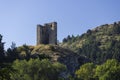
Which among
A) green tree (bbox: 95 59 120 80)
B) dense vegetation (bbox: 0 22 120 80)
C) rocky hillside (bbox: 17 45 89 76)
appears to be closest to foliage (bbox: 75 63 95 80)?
dense vegetation (bbox: 0 22 120 80)

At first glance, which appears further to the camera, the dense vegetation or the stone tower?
the stone tower

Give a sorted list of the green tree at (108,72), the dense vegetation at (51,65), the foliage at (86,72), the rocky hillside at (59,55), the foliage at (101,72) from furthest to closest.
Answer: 1. the rocky hillside at (59,55)
2. the foliage at (86,72)
3. the foliage at (101,72)
4. the green tree at (108,72)
5. the dense vegetation at (51,65)

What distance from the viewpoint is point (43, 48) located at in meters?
127

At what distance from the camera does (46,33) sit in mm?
137375

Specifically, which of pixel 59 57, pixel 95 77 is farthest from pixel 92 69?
pixel 59 57

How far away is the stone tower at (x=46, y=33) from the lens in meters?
134

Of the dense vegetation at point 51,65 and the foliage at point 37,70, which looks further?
the dense vegetation at point 51,65

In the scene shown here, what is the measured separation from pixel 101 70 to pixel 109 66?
2.89 meters

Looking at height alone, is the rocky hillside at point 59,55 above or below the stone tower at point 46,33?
below

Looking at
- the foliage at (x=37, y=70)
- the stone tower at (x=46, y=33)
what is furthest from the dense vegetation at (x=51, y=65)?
the stone tower at (x=46, y=33)

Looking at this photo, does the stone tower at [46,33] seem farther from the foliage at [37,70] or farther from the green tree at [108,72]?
the foliage at [37,70]

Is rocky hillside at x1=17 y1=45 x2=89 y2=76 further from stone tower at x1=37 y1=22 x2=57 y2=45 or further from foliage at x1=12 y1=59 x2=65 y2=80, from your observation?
foliage at x1=12 y1=59 x2=65 y2=80

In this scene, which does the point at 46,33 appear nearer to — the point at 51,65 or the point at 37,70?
the point at 51,65

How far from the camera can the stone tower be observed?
134375mm
